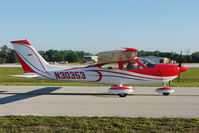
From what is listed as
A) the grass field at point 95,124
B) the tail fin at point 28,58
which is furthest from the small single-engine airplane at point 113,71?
the grass field at point 95,124

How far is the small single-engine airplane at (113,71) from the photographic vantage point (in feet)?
32.0

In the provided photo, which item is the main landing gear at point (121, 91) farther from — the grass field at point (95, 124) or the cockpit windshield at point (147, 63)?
the grass field at point (95, 124)

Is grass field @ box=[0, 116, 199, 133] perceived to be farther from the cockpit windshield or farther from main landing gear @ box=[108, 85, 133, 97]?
the cockpit windshield

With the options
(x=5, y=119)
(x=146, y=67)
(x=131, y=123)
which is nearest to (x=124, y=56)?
(x=146, y=67)

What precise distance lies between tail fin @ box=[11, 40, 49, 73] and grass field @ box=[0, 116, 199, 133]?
5.28m

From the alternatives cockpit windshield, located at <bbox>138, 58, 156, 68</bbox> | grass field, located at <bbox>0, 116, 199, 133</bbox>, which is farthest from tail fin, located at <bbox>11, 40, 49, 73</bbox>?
grass field, located at <bbox>0, 116, 199, 133</bbox>

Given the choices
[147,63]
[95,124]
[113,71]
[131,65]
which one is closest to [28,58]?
[113,71]

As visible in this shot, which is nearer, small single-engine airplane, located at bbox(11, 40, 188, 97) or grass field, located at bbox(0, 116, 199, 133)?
grass field, located at bbox(0, 116, 199, 133)

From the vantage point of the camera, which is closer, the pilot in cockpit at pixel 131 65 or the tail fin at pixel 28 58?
the pilot in cockpit at pixel 131 65

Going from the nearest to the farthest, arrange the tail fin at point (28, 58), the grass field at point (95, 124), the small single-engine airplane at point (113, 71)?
the grass field at point (95, 124) < the small single-engine airplane at point (113, 71) < the tail fin at point (28, 58)

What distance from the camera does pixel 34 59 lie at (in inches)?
427

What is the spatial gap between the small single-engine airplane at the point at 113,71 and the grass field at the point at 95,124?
4088 millimetres

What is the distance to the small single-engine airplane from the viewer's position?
9.75 metres

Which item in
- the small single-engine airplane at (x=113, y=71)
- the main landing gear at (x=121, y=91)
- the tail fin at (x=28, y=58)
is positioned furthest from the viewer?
the tail fin at (x=28, y=58)
